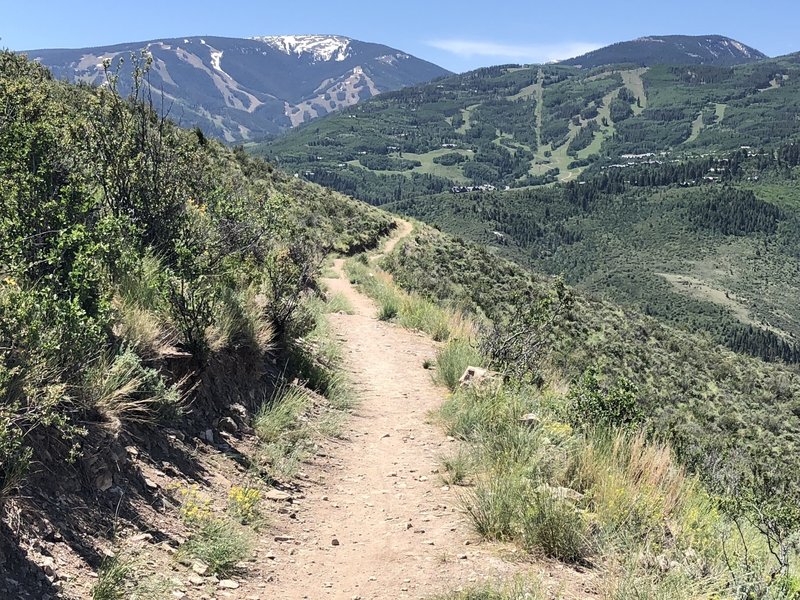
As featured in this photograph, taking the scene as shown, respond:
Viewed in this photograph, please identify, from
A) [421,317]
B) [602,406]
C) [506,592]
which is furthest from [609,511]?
[421,317]

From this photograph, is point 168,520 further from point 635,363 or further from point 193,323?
point 635,363

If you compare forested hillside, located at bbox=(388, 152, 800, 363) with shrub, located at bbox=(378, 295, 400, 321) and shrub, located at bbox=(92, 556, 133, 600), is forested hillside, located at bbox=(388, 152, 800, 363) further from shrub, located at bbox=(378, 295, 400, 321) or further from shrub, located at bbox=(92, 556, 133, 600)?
shrub, located at bbox=(92, 556, 133, 600)

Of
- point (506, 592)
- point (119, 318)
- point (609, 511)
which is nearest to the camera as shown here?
point (506, 592)

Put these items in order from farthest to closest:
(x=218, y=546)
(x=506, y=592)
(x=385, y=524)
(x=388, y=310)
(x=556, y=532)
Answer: (x=388, y=310), (x=385, y=524), (x=556, y=532), (x=218, y=546), (x=506, y=592)

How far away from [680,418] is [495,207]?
516 feet

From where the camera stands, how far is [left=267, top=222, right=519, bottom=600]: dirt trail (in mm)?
3896

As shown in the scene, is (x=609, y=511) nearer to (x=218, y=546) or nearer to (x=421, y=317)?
(x=218, y=546)

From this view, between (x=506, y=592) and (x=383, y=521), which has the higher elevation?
(x=506, y=592)

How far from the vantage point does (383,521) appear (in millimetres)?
4934

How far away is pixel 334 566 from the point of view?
4188 millimetres

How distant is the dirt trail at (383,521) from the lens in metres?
3.90

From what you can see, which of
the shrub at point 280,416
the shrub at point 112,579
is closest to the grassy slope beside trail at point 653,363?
the shrub at point 280,416

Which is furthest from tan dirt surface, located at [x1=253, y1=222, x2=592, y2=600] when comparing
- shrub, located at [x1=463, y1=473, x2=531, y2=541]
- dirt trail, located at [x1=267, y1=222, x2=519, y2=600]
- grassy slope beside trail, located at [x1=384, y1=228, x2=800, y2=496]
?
grassy slope beside trail, located at [x1=384, y1=228, x2=800, y2=496]

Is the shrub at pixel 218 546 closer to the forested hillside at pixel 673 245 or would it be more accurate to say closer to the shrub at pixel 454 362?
the shrub at pixel 454 362
